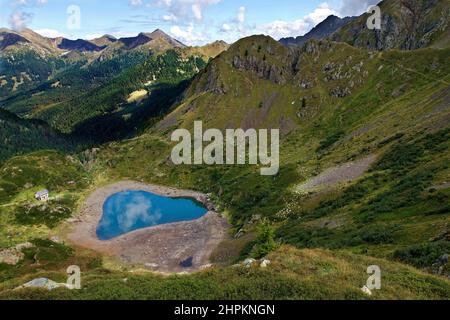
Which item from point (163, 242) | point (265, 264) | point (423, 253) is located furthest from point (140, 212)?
point (423, 253)

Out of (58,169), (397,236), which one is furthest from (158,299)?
(58,169)

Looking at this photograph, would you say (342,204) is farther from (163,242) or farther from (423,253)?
(163,242)

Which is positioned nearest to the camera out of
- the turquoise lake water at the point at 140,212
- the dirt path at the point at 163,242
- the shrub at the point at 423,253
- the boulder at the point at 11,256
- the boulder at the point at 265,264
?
the boulder at the point at 265,264

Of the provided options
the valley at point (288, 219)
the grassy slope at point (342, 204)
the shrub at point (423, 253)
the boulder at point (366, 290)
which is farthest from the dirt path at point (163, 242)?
the boulder at point (366, 290)

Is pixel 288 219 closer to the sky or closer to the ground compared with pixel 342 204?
closer to the ground

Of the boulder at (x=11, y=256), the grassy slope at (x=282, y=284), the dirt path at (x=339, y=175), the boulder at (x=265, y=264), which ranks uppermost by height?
the dirt path at (x=339, y=175)

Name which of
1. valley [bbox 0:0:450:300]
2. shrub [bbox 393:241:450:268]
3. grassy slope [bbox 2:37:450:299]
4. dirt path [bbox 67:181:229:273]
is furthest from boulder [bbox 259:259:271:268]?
dirt path [bbox 67:181:229:273]

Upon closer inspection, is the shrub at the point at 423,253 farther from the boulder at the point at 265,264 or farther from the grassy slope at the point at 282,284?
the boulder at the point at 265,264
